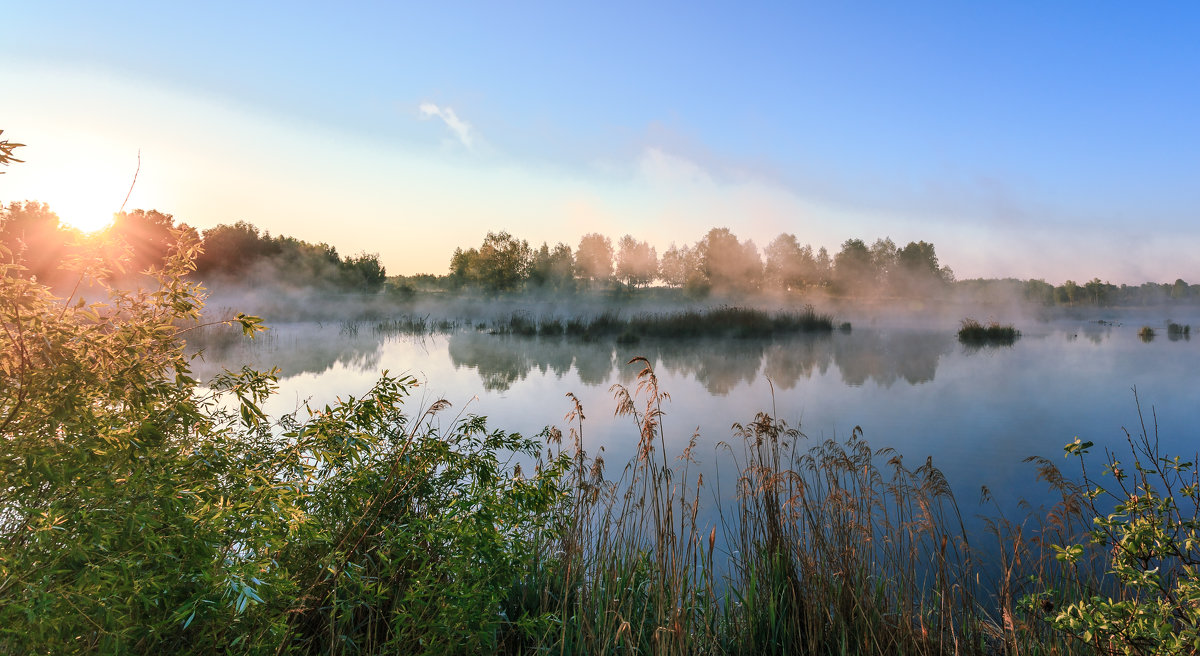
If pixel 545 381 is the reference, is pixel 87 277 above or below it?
above

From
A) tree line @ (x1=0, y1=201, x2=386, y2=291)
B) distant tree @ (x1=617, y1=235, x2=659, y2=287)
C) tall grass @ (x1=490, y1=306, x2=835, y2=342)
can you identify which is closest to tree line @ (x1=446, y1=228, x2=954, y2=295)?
distant tree @ (x1=617, y1=235, x2=659, y2=287)

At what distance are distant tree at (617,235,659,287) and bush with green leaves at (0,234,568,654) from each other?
2411 inches

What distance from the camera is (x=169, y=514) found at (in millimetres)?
1785

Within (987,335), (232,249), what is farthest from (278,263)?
(987,335)

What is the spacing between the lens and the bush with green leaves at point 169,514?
5.32ft

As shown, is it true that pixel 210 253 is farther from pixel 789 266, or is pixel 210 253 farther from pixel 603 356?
pixel 789 266

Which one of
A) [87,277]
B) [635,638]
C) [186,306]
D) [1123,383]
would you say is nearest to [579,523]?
[635,638]

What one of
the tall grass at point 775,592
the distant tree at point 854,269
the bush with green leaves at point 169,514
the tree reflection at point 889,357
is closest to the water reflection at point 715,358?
the tree reflection at point 889,357

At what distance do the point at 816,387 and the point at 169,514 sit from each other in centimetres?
1249

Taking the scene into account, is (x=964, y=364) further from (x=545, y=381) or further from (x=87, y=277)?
(x=87, y=277)

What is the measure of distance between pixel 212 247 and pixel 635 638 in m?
39.8

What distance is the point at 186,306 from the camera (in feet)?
7.04

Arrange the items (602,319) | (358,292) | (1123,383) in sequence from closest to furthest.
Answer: (1123,383) < (602,319) < (358,292)

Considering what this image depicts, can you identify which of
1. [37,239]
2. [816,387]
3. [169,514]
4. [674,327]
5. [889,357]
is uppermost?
[37,239]
